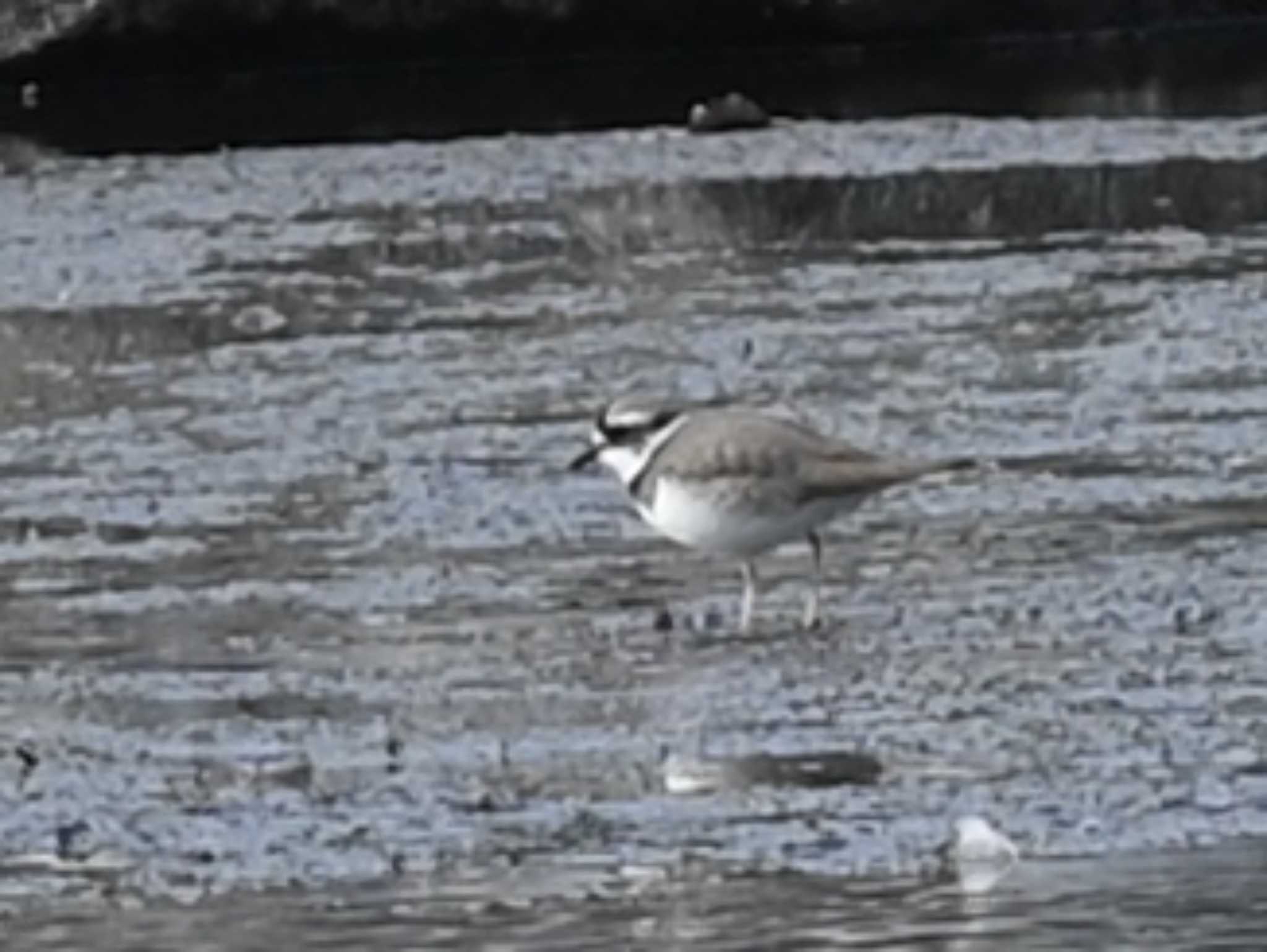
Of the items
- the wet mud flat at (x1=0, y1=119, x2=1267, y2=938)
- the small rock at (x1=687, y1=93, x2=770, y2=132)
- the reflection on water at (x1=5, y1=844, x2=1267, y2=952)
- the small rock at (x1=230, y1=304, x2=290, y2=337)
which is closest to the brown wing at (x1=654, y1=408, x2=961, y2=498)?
the wet mud flat at (x1=0, y1=119, x2=1267, y2=938)

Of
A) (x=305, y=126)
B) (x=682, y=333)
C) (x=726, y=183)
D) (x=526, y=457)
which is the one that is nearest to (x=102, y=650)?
(x=526, y=457)

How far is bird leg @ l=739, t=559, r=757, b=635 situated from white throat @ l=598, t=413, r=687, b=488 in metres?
0.33

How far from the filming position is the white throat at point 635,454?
35.3 ft

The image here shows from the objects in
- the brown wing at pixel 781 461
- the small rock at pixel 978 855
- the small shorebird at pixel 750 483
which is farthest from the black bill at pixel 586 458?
the small rock at pixel 978 855

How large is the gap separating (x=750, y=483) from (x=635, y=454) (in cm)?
43

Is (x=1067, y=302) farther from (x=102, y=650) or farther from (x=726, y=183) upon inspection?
(x=102, y=650)

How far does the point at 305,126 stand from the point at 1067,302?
812 cm

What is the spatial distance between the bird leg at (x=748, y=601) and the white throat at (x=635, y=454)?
1.08 feet

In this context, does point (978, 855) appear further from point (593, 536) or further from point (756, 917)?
point (593, 536)

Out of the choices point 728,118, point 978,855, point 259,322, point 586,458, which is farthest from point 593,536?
point 728,118

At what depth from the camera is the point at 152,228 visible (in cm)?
1869

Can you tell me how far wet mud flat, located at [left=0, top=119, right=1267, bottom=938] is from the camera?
28.0 feet

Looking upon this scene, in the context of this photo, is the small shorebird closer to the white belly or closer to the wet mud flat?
the white belly

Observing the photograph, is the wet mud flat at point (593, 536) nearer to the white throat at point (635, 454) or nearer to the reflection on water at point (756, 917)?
the reflection on water at point (756, 917)
